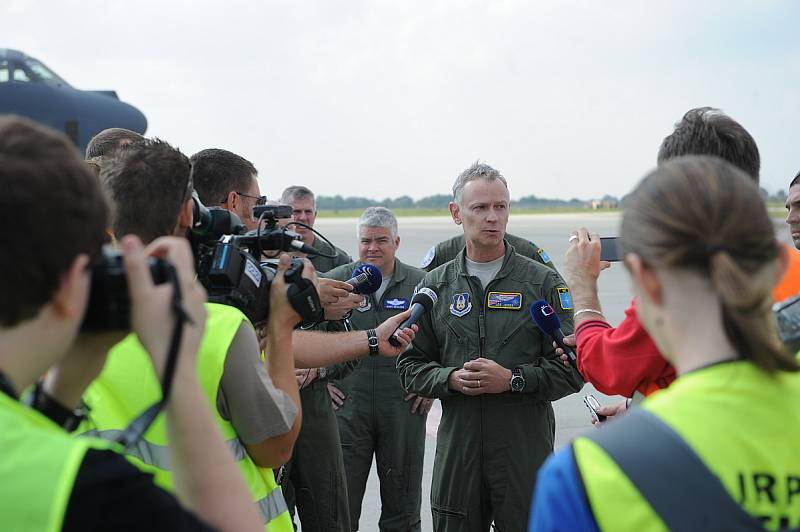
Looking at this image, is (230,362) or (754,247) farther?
(230,362)

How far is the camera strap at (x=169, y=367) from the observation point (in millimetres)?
1167

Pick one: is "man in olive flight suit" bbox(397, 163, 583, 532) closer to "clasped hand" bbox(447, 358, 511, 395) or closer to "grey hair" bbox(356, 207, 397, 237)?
"clasped hand" bbox(447, 358, 511, 395)

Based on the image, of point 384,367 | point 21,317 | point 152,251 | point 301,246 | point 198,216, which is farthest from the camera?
point 384,367

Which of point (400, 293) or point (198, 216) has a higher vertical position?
point (198, 216)

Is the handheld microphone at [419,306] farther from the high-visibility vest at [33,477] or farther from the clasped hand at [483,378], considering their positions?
the high-visibility vest at [33,477]

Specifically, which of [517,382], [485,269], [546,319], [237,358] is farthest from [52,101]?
[237,358]

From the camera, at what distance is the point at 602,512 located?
48.8 inches

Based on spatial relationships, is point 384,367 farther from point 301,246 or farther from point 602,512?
point 602,512

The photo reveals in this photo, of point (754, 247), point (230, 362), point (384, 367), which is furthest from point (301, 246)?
point (384, 367)

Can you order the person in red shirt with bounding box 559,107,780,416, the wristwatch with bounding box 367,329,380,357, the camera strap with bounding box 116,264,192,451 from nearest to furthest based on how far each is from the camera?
the camera strap with bounding box 116,264,192,451 → the person in red shirt with bounding box 559,107,780,416 → the wristwatch with bounding box 367,329,380,357

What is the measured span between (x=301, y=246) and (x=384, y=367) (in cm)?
252

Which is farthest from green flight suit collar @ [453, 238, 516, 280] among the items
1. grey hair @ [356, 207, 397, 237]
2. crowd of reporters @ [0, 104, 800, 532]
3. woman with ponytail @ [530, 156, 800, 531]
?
woman with ponytail @ [530, 156, 800, 531]

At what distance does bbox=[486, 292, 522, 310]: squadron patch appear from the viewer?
13.0ft

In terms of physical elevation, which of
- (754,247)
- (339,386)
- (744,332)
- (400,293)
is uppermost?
(754,247)
